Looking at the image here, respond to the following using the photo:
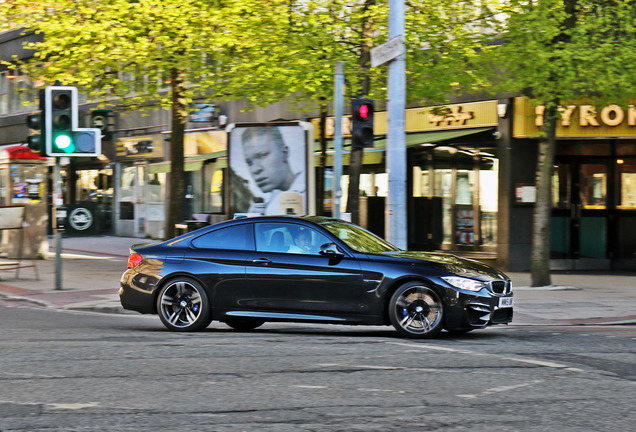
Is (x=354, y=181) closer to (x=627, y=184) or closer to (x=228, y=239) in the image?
(x=627, y=184)

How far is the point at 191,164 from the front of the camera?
102 feet

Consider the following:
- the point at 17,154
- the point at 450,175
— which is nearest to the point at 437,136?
the point at 450,175

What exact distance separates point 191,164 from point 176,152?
9894mm

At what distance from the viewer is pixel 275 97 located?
63.1ft

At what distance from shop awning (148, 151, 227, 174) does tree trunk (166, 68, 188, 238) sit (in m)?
7.76

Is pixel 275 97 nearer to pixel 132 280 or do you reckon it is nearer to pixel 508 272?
pixel 508 272

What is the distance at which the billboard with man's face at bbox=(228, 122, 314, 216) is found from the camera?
702 inches

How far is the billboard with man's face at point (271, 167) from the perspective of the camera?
17.8 meters

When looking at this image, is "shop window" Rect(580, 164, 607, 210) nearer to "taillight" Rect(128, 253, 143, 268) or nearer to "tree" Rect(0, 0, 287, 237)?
"tree" Rect(0, 0, 287, 237)

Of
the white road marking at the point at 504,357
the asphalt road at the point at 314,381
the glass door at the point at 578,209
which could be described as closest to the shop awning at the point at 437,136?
the glass door at the point at 578,209

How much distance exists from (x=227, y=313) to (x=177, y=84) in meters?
11.2

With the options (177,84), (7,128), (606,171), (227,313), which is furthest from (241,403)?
(7,128)

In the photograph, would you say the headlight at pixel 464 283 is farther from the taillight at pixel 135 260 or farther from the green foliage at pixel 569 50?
the green foliage at pixel 569 50

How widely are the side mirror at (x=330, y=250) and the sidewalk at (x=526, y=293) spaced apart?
3143 millimetres
